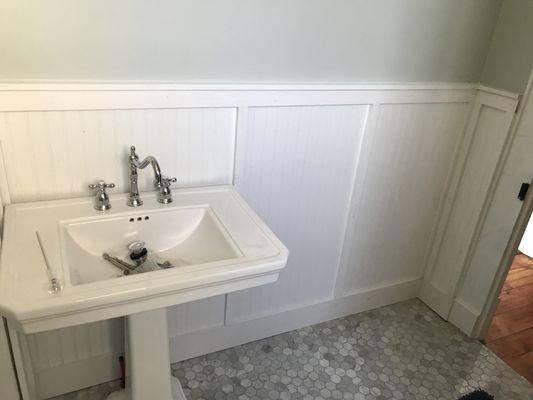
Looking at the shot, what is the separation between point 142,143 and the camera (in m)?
1.42

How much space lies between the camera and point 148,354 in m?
1.34

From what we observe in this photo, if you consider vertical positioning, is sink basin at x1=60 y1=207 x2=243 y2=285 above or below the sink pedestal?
above

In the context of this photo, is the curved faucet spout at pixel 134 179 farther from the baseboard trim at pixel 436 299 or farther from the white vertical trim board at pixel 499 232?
the baseboard trim at pixel 436 299

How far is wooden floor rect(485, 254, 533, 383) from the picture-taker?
2.04 metres

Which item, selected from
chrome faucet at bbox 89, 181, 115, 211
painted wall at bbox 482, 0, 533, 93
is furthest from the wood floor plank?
chrome faucet at bbox 89, 181, 115, 211

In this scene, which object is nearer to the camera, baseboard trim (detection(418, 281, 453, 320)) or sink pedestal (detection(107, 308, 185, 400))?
sink pedestal (detection(107, 308, 185, 400))

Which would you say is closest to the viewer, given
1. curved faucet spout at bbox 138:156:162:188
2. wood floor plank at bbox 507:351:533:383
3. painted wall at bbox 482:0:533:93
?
curved faucet spout at bbox 138:156:162:188

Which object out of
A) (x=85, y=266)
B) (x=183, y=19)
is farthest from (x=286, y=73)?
(x=85, y=266)

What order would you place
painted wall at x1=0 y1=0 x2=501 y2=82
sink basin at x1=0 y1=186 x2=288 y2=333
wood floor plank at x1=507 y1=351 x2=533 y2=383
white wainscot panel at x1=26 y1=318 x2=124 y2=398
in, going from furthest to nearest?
1. wood floor plank at x1=507 y1=351 x2=533 y2=383
2. white wainscot panel at x1=26 y1=318 x2=124 y2=398
3. painted wall at x1=0 y1=0 x2=501 y2=82
4. sink basin at x1=0 y1=186 x2=288 y2=333

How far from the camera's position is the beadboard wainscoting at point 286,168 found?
1325 millimetres

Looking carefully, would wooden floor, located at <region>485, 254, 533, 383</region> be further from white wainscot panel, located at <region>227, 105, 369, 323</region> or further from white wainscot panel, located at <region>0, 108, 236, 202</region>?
white wainscot panel, located at <region>0, 108, 236, 202</region>

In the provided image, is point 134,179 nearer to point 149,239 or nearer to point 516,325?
point 149,239

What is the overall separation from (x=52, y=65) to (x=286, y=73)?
2.40 feet

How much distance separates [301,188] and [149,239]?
66 cm
